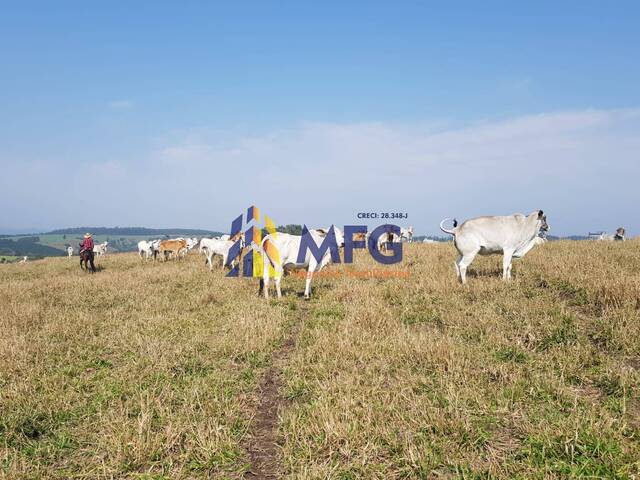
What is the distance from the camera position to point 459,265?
42.9 feet

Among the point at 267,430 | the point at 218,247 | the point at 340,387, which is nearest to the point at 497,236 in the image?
the point at 340,387

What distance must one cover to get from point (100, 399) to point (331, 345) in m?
3.94

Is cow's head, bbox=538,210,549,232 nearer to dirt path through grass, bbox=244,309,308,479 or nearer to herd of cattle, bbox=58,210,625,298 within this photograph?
herd of cattle, bbox=58,210,625,298

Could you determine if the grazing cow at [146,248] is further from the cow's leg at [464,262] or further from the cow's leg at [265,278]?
the cow's leg at [464,262]

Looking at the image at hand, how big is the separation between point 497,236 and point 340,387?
939cm

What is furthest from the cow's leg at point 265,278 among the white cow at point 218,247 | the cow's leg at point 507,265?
the white cow at point 218,247

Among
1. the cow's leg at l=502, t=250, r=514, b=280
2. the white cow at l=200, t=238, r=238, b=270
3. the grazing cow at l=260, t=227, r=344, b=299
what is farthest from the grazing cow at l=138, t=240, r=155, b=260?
the cow's leg at l=502, t=250, r=514, b=280

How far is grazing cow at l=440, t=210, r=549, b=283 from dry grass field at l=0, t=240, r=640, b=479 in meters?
1.62

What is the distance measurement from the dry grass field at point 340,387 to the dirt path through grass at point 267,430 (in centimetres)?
2

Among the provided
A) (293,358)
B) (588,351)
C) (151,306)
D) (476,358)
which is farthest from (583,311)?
(151,306)

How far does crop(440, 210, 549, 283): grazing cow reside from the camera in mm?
13027

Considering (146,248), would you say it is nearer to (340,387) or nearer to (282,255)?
(282,255)

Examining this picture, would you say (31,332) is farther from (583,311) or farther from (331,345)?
(583,311)

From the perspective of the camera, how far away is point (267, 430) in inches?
203
